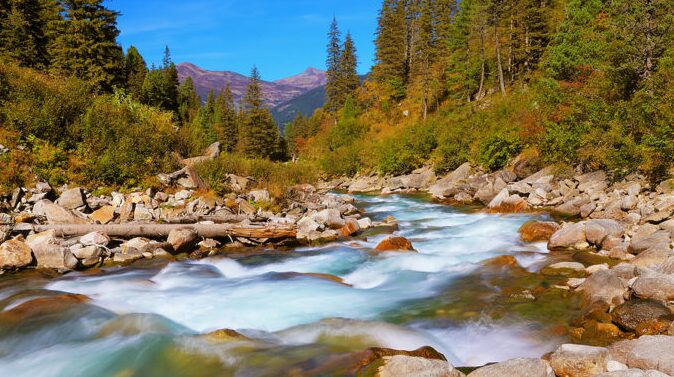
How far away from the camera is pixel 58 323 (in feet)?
24.3

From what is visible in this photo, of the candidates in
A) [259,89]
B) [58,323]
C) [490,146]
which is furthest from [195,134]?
[259,89]

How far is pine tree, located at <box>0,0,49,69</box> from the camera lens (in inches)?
1368

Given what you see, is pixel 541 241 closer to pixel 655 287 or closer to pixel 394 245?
pixel 394 245

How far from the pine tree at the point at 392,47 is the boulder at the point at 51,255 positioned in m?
57.0

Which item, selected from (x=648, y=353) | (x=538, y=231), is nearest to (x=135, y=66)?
(x=538, y=231)

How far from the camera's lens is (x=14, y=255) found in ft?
32.8

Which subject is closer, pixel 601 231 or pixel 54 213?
pixel 601 231

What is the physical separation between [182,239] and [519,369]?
9.91 metres

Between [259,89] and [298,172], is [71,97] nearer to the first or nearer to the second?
[298,172]

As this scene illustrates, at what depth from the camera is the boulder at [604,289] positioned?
278 inches

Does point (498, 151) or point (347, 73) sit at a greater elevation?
point (347, 73)

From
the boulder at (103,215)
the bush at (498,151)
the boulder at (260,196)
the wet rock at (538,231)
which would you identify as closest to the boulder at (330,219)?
the boulder at (260,196)

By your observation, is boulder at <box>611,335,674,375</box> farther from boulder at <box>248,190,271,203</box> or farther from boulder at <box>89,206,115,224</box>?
boulder at <box>248,190,271,203</box>

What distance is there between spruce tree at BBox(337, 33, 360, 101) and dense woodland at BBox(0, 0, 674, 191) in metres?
8.44
